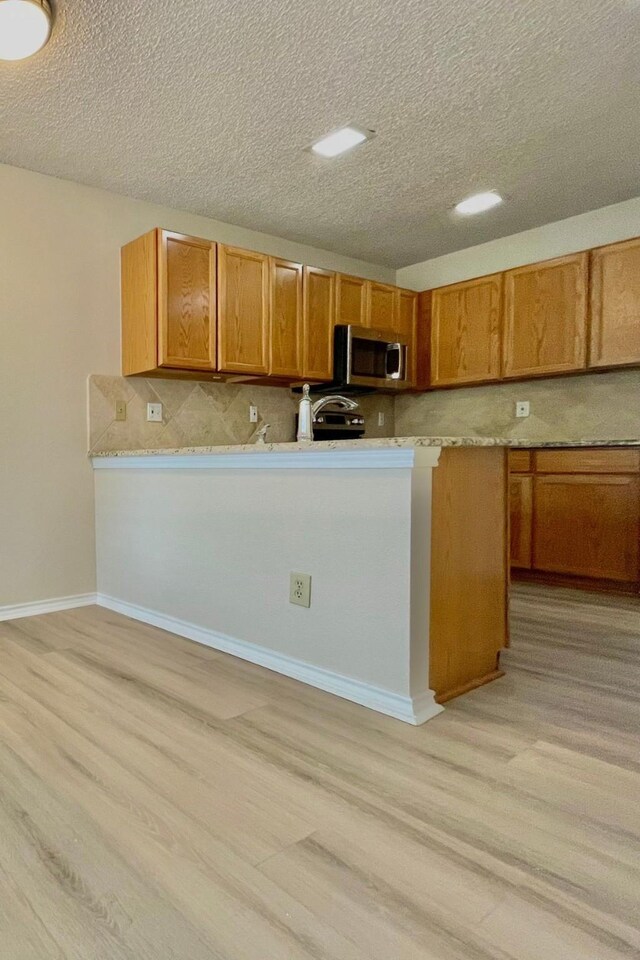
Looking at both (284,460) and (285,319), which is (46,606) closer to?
(284,460)

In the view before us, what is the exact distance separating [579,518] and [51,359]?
9.92ft

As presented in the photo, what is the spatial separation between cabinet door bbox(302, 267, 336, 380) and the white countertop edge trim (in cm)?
143

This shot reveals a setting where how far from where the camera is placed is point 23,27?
1.94 metres

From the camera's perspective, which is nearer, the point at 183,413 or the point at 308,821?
the point at 308,821

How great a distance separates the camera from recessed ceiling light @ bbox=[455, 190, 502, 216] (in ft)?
11.3

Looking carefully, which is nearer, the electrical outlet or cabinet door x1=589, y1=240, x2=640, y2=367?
the electrical outlet

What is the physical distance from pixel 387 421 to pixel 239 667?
3.16m

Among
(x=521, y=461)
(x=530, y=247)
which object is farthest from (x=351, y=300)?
(x=521, y=461)

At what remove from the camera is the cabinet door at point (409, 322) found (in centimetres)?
448

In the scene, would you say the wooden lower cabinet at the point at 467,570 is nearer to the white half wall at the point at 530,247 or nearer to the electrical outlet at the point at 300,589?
the electrical outlet at the point at 300,589

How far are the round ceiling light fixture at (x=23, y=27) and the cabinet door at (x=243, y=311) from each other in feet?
4.56

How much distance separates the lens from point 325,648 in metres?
1.94

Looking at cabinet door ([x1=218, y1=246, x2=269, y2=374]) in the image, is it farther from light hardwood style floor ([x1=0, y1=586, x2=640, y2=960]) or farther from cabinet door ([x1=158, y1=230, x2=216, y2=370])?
light hardwood style floor ([x1=0, y1=586, x2=640, y2=960])

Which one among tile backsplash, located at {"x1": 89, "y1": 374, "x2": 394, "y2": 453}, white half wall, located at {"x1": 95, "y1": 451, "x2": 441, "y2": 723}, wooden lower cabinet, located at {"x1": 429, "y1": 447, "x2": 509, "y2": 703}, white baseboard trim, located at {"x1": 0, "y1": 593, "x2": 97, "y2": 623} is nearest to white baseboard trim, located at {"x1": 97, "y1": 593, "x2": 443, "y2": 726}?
white half wall, located at {"x1": 95, "y1": 451, "x2": 441, "y2": 723}
